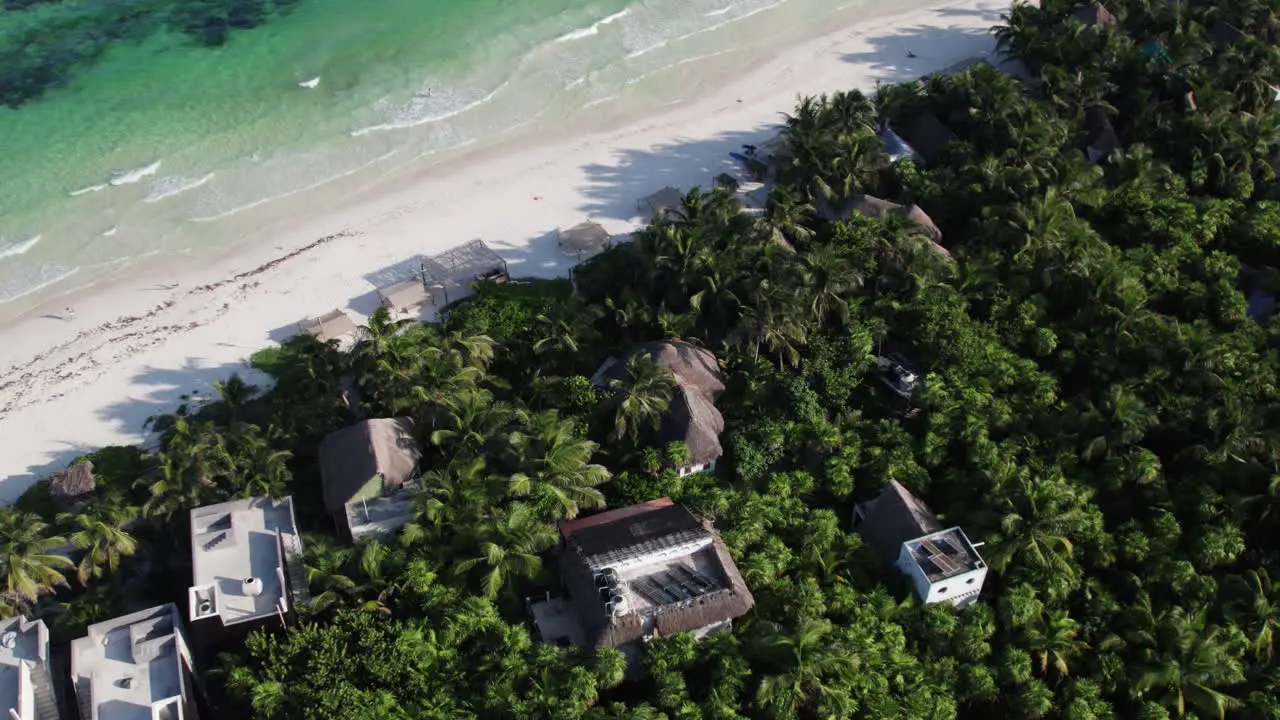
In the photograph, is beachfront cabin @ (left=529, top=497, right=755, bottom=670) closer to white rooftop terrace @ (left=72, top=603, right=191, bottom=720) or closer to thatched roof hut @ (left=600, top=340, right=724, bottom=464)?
thatched roof hut @ (left=600, top=340, right=724, bottom=464)

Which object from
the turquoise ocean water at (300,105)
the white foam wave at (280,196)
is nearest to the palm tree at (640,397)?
the turquoise ocean water at (300,105)

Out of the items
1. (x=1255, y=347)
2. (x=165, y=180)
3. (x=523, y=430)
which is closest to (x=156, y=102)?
(x=165, y=180)

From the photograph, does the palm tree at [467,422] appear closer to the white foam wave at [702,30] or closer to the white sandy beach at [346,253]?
the white sandy beach at [346,253]

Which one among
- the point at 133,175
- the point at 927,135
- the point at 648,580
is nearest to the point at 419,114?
the point at 133,175

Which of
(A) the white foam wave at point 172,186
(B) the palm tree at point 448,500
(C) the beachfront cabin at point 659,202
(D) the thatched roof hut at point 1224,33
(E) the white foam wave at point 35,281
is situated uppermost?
(A) the white foam wave at point 172,186

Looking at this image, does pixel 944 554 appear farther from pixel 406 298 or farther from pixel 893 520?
pixel 406 298

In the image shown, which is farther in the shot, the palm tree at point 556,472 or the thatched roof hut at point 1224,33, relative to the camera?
the thatched roof hut at point 1224,33
